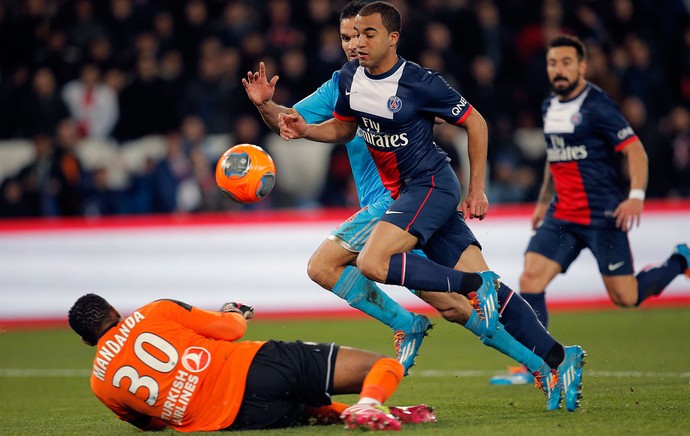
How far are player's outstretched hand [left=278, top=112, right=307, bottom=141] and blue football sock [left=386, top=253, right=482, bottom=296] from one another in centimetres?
109

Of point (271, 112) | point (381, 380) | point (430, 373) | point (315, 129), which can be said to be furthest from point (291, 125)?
point (430, 373)

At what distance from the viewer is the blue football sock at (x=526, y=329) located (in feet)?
21.5

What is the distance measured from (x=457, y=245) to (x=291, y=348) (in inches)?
58.8

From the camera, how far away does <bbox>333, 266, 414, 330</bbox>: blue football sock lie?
7121 millimetres

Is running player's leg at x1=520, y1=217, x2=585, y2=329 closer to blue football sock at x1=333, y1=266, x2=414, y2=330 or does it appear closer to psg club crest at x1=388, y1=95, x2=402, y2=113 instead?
blue football sock at x1=333, y1=266, x2=414, y2=330

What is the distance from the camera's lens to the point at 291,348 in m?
5.80

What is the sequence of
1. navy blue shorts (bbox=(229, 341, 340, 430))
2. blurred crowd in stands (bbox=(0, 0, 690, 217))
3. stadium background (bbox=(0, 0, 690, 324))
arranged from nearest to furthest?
navy blue shorts (bbox=(229, 341, 340, 430))
stadium background (bbox=(0, 0, 690, 324))
blurred crowd in stands (bbox=(0, 0, 690, 217))

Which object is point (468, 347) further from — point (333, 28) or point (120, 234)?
point (333, 28)

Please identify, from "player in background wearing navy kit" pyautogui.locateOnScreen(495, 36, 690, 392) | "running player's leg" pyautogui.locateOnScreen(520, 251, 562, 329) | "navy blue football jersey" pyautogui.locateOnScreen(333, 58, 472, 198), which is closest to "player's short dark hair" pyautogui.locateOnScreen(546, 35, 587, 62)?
"player in background wearing navy kit" pyautogui.locateOnScreen(495, 36, 690, 392)

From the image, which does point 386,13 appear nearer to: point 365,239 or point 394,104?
point 394,104

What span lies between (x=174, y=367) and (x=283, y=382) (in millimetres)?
581

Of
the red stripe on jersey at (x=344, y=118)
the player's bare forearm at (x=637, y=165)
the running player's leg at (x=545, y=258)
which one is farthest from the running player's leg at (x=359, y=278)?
the player's bare forearm at (x=637, y=165)

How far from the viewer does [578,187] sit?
8539 millimetres

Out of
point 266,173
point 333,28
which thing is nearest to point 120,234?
point 333,28
